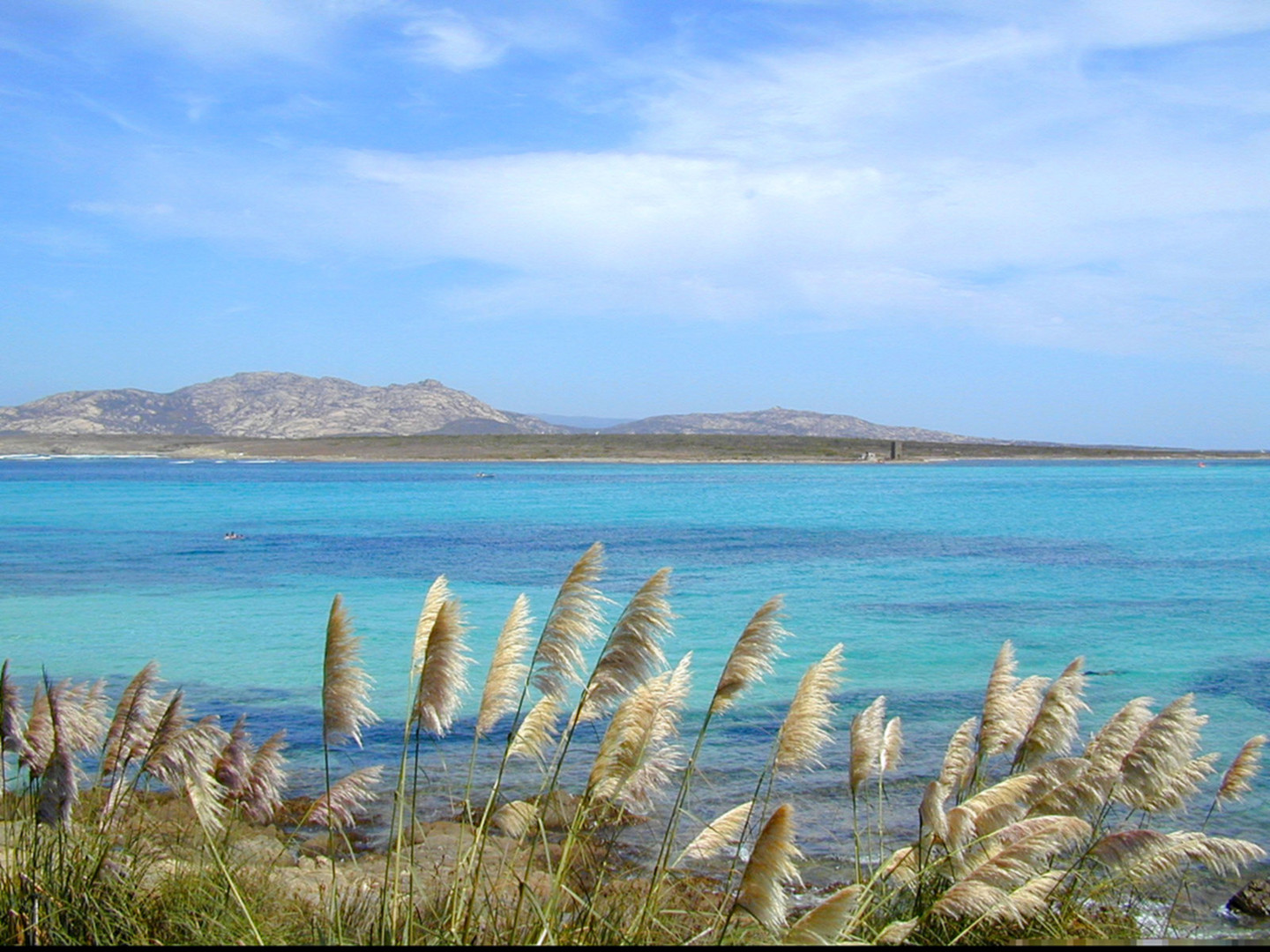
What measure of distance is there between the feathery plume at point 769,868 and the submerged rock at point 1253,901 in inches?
175

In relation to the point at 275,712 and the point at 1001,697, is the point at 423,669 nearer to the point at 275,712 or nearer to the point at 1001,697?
the point at 1001,697

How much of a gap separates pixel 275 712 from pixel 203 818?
315 inches

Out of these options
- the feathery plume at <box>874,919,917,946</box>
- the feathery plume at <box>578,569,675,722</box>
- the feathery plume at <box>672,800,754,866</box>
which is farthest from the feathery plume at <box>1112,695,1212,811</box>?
the feathery plume at <box>578,569,675,722</box>

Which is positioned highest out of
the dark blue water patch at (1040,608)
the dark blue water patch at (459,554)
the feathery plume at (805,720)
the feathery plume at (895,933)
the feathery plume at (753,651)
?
the feathery plume at (753,651)

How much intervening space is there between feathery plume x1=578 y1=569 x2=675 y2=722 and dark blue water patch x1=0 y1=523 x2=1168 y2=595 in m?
19.3

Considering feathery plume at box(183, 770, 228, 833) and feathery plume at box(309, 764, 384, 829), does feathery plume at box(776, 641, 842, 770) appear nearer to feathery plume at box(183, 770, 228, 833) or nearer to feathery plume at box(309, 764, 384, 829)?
feathery plume at box(309, 764, 384, 829)

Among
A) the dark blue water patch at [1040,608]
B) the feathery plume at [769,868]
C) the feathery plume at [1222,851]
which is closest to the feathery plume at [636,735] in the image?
the feathery plume at [769,868]

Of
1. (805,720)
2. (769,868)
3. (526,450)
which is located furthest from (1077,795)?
(526,450)

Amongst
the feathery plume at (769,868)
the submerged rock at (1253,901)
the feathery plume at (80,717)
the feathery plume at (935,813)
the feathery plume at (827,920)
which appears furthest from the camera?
the submerged rock at (1253,901)

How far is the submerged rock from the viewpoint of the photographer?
5.92 metres

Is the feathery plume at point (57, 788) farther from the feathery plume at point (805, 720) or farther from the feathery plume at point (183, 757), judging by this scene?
the feathery plume at point (805, 720)

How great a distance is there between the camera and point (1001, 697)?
13.5ft

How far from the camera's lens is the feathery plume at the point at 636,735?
347 centimetres

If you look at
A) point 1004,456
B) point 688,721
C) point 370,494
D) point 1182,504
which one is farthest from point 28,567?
point 1004,456
